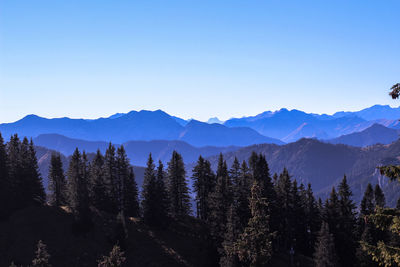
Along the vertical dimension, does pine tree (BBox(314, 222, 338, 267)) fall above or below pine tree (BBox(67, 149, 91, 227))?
below

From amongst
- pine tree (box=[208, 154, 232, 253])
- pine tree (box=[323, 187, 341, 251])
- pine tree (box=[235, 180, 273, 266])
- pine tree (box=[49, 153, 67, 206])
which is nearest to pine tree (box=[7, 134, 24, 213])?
pine tree (box=[49, 153, 67, 206])

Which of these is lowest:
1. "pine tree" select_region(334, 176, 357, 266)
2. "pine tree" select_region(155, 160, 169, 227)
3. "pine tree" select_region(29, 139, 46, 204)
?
"pine tree" select_region(334, 176, 357, 266)

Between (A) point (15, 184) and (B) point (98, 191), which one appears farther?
(B) point (98, 191)

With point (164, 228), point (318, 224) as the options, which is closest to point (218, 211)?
point (164, 228)

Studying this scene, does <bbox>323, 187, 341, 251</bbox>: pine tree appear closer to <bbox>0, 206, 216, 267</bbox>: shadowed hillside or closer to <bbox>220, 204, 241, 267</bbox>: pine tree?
<bbox>0, 206, 216, 267</bbox>: shadowed hillside

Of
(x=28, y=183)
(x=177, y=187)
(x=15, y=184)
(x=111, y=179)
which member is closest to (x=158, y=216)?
(x=177, y=187)

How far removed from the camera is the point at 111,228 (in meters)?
57.0

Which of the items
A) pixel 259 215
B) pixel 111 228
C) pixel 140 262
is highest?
pixel 259 215

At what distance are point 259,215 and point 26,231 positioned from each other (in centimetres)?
4633

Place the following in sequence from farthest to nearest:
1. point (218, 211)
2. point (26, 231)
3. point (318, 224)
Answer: point (318, 224)
point (26, 231)
point (218, 211)

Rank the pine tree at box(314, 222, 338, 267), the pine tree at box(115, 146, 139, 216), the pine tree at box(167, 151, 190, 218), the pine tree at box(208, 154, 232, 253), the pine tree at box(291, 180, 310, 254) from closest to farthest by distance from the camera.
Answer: the pine tree at box(208, 154, 232, 253) < the pine tree at box(314, 222, 338, 267) < the pine tree at box(291, 180, 310, 254) < the pine tree at box(115, 146, 139, 216) < the pine tree at box(167, 151, 190, 218)

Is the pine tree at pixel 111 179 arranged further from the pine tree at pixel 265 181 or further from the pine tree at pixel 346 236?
the pine tree at pixel 346 236

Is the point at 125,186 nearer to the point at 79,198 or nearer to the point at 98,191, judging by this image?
the point at 98,191

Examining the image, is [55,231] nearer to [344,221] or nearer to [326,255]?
[326,255]
